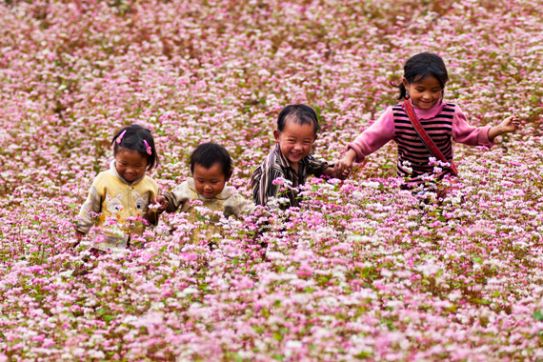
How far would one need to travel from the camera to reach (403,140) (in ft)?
25.6

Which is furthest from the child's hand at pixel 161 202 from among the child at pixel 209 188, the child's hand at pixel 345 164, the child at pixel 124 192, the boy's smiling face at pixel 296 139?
the child's hand at pixel 345 164

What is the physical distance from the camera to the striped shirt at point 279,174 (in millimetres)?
7270

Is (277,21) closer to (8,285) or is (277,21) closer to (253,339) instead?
(8,285)

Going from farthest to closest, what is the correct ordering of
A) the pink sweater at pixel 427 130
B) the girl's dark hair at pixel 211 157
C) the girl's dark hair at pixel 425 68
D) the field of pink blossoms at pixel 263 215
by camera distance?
the pink sweater at pixel 427 130 → the girl's dark hair at pixel 425 68 → the girl's dark hair at pixel 211 157 → the field of pink blossoms at pixel 263 215

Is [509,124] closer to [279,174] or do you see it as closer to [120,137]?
[279,174]

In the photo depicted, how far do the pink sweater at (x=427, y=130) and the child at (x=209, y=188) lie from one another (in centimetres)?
125

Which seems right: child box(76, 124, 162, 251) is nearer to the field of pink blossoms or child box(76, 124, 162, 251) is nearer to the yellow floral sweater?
the yellow floral sweater

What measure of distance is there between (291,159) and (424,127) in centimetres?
140

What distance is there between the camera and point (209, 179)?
704 cm

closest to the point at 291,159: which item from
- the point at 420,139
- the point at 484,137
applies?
the point at 420,139

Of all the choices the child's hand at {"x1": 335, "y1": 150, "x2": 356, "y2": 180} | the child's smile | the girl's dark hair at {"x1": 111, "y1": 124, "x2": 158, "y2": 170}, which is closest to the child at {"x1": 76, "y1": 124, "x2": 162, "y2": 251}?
the girl's dark hair at {"x1": 111, "y1": 124, "x2": 158, "y2": 170}

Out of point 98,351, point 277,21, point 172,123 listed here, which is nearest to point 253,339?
point 98,351

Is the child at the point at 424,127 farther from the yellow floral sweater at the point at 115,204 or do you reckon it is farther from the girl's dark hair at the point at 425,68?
the yellow floral sweater at the point at 115,204

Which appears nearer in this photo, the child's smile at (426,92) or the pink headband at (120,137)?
the pink headband at (120,137)
